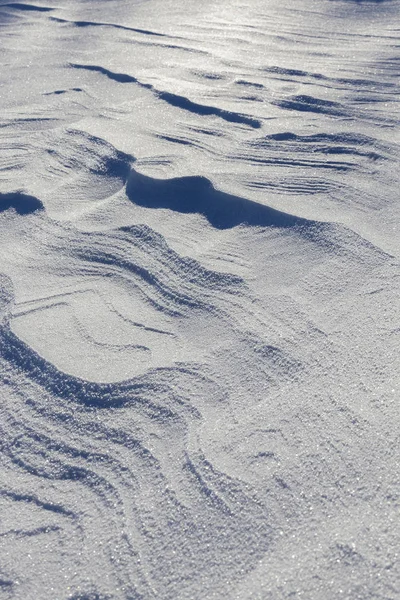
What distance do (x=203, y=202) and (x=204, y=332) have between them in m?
0.48

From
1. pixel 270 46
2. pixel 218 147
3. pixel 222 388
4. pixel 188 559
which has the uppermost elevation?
pixel 270 46

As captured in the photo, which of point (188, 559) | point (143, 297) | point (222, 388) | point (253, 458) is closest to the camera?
point (188, 559)

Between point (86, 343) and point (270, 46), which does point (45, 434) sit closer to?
point (86, 343)

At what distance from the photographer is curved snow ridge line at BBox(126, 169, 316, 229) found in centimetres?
158

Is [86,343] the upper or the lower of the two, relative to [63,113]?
lower

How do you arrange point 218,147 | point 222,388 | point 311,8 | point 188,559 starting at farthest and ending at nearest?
point 311,8 → point 218,147 → point 222,388 → point 188,559

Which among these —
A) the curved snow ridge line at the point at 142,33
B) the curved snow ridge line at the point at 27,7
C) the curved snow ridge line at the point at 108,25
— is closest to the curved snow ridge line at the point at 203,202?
the curved snow ridge line at the point at 142,33

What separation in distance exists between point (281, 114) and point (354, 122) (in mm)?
227

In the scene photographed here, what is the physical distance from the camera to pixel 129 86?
2.31 meters

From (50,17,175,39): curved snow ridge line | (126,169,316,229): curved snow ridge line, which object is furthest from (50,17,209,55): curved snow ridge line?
(126,169,316,229): curved snow ridge line

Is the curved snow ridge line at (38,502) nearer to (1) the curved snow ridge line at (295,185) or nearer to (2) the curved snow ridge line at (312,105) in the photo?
(1) the curved snow ridge line at (295,185)

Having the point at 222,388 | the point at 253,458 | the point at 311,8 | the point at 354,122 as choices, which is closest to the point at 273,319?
the point at 222,388

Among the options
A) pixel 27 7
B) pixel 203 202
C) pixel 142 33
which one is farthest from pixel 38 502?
pixel 27 7

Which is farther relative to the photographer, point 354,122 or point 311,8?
point 311,8
